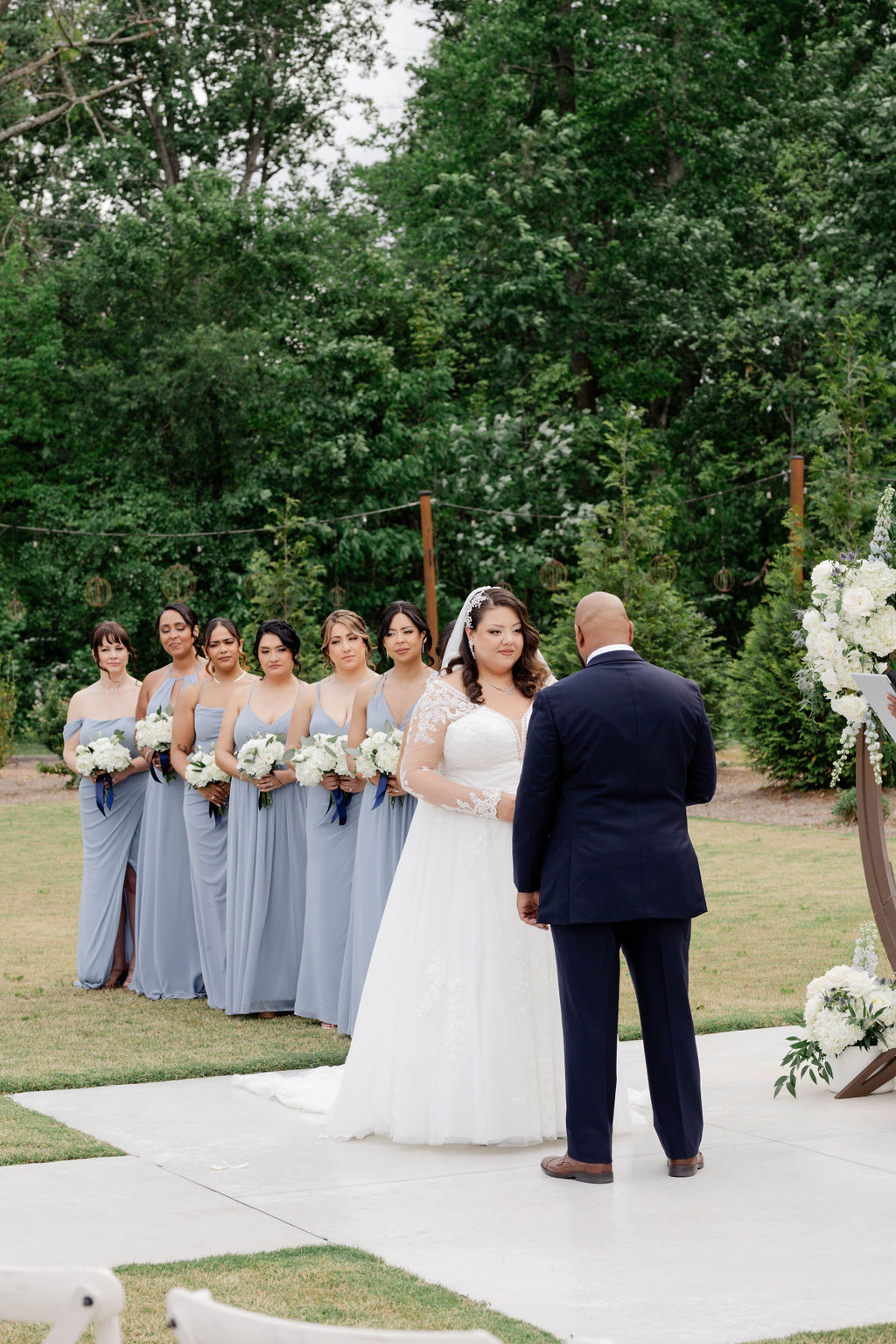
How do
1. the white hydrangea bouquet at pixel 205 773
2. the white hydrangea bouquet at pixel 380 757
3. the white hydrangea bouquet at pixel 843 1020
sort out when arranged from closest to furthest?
1. the white hydrangea bouquet at pixel 843 1020
2. the white hydrangea bouquet at pixel 380 757
3. the white hydrangea bouquet at pixel 205 773

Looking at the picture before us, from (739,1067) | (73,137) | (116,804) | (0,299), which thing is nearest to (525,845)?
(739,1067)

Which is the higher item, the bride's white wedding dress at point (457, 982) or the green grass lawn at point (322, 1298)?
the bride's white wedding dress at point (457, 982)

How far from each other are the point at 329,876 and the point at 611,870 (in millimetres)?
3462

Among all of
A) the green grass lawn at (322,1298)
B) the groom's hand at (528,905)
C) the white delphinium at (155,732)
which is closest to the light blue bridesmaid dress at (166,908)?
the white delphinium at (155,732)

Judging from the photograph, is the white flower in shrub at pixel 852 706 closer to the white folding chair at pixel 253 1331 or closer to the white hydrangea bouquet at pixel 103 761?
the white hydrangea bouquet at pixel 103 761

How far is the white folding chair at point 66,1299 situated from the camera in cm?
229

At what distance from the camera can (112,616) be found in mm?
31375

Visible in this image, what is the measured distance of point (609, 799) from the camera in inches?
221

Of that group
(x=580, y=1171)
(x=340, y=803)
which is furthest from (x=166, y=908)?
(x=580, y=1171)

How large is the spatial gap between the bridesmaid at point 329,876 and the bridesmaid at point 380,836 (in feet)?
0.93

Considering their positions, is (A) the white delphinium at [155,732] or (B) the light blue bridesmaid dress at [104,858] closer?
(A) the white delphinium at [155,732]

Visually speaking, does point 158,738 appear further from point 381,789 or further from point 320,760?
point 381,789

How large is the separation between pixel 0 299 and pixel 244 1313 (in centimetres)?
3301

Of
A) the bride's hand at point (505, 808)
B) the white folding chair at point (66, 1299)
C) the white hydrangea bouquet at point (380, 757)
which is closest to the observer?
the white folding chair at point (66, 1299)
